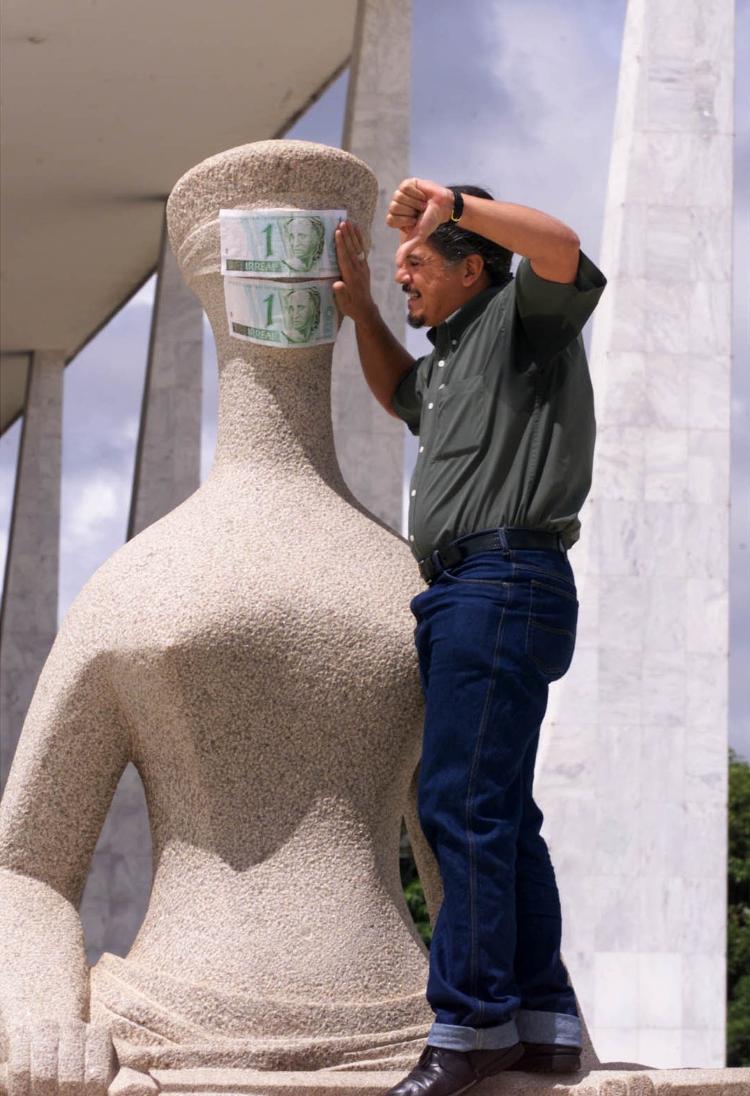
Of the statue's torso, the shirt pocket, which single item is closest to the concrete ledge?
the statue's torso

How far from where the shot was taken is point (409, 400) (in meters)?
4.49

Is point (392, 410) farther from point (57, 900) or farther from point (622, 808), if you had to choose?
point (622, 808)

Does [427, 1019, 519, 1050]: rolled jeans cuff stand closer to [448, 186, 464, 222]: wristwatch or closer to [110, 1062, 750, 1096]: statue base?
[110, 1062, 750, 1096]: statue base

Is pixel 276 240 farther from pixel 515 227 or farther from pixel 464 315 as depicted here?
pixel 515 227

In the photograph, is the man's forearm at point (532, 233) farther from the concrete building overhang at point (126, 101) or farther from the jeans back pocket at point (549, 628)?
the concrete building overhang at point (126, 101)

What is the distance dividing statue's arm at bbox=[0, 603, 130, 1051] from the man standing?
2.29ft

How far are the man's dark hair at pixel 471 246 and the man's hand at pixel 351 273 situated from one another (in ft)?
0.80

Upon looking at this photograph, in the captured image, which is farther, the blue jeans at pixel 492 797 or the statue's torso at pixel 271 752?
the statue's torso at pixel 271 752

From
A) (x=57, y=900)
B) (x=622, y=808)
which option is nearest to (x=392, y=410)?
(x=57, y=900)

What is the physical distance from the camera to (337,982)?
3.92m

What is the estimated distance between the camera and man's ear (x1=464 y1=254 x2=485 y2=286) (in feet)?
13.9

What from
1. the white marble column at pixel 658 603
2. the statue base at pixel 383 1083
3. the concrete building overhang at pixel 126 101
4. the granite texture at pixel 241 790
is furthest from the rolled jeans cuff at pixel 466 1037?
the concrete building overhang at pixel 126 101

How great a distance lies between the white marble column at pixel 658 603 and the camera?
37.3 ft

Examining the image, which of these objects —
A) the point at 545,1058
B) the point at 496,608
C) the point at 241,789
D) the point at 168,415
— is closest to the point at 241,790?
the point at 241,789
